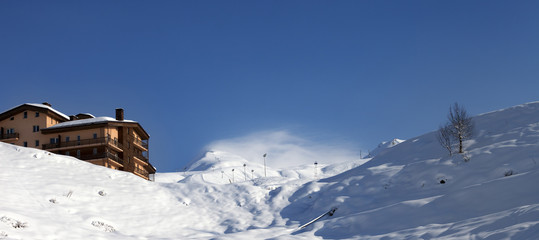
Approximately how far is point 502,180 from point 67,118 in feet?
197

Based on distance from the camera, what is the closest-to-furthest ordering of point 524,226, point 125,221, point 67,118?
1. point 524,226
2. point 125,221
3. point 67,118

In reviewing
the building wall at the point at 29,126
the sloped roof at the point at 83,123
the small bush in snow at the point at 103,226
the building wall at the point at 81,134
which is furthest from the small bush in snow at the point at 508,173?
the building wall at the point at 29,126

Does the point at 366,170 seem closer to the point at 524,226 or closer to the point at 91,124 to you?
the point at 524,226

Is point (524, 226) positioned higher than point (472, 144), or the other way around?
point (472, 144)

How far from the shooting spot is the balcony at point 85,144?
186 feet

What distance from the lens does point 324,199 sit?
107 feet

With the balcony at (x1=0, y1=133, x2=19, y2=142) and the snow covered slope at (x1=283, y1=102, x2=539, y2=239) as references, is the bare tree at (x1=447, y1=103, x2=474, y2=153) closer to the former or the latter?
the snow covered slope at (x1=283, y1=102, x2=539, y2=239)

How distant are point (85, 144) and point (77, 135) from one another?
265 cm

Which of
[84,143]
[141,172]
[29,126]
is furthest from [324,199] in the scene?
[29,126]

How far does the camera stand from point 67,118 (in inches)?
2621

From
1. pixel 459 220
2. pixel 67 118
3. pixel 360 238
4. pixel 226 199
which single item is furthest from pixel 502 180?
pixel 67 118

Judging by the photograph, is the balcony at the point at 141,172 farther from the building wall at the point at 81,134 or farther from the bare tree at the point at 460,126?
the bare tree at the point at 460,126

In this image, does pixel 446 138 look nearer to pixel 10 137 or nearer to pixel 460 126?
pixel 460 126

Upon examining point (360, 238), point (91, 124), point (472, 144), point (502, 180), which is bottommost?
point (360, 238)
